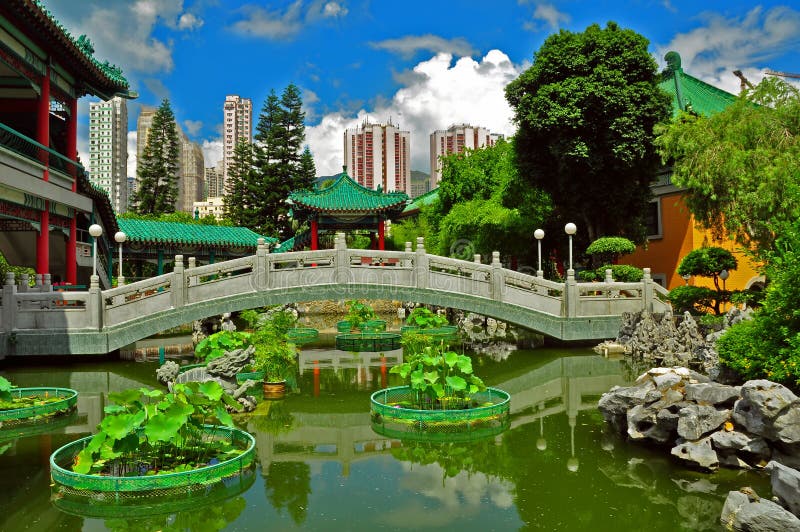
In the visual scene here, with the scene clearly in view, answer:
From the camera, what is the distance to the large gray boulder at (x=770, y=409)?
5309 millimetres

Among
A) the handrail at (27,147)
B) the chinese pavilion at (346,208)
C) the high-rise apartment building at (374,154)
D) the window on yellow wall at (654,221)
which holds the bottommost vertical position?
the window on yellow wall at (654,221)

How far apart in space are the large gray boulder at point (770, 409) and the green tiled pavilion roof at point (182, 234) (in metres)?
20.6

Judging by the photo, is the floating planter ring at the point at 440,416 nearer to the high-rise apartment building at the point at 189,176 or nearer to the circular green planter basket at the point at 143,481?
the circular green planter basket at the point at 143,481

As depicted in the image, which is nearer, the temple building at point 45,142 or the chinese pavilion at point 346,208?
the temple building at point 45,142

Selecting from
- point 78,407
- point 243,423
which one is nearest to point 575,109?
point 243,423

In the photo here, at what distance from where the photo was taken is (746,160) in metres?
11.9

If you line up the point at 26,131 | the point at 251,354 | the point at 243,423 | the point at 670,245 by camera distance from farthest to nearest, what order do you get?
the point at 670,245 < the point at 26,131 < the point at 251,354 < the point at 243,423

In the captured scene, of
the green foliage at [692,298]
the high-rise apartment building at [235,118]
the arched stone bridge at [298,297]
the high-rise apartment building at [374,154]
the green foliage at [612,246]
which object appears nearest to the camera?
the arched stone bridge at [298,297]

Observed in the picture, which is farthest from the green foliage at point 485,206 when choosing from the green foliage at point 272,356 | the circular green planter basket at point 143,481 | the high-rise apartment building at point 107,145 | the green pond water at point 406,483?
the high-rise apartment building at point 107,145

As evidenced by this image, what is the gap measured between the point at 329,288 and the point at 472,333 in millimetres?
6518

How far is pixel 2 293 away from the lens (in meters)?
12.0

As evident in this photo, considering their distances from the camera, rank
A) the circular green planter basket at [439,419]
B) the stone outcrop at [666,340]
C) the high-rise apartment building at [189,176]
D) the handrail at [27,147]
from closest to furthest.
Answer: the circular green planter basket at [439,419] < the stone outcrop at [666,340] < the handrail at [27,147] < the high-rise apartment building at [189,176]

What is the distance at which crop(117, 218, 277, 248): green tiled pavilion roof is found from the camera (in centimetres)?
2212

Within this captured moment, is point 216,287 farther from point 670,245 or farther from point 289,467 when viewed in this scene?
point 670,245
